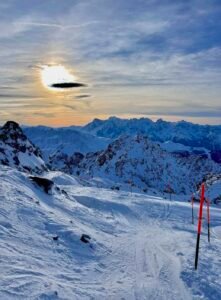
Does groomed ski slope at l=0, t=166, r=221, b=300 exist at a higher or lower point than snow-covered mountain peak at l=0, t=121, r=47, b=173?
lower

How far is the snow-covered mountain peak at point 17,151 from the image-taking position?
9724 cm

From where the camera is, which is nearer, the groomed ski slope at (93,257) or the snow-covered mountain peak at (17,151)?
the groomed ski slope at (93,257)

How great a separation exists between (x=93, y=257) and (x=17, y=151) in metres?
86.4

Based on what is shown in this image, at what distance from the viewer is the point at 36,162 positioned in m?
109

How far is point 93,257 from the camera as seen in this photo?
22.8 meters

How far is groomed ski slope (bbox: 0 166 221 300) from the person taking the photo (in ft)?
54.7

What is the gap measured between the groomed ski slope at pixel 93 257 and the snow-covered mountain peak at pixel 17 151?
2378 inches

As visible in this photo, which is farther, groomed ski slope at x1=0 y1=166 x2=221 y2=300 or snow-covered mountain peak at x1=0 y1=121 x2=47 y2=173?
snow-covered mountain peak at x1=0 y1=121 x2=47 y2=173

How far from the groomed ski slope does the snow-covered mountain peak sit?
60.4 m

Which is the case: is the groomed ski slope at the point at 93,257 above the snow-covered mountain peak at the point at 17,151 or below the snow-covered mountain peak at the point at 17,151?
Answer: below

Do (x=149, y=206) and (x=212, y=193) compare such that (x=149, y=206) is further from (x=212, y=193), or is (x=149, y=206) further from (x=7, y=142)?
(x=212, y=193)

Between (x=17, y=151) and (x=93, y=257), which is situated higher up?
(x=17, y=151)

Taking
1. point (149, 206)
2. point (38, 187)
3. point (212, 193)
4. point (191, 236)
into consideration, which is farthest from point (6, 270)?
point (212, 193)

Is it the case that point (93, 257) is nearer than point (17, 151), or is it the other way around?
point (93, 257)
